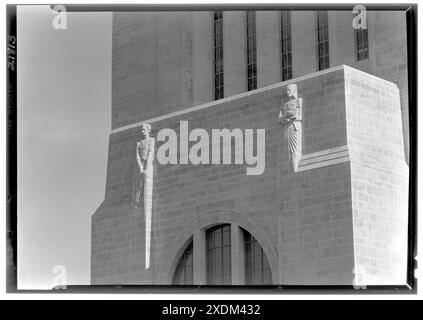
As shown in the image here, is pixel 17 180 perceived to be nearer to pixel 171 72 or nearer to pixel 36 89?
pixel 36 89

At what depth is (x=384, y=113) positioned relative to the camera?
36.8 meters

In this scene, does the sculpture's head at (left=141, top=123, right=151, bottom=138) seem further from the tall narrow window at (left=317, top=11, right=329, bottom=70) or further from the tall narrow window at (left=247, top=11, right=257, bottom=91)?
the tall narrow window at (left=317, top=11, right=329, bottom=70)

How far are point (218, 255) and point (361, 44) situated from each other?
6.07m

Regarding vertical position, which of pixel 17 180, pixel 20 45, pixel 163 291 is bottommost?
pixel 163 291

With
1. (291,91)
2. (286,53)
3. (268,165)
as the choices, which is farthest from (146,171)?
(286,53)

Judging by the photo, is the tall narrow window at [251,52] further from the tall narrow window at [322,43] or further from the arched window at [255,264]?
the arched window at [255,264]

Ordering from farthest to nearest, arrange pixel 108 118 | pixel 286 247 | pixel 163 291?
1. pixel 108 118
2. pixel 286 247
3. pixel 163 291

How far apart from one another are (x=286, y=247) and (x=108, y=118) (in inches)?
216

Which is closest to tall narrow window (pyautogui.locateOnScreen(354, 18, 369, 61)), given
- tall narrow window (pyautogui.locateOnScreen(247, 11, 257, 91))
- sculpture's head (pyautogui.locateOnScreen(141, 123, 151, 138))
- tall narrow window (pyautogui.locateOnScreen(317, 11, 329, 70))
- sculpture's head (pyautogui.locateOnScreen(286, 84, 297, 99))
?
tall narrow window (pyautogui.locateOnScreen(317, 11, 329, 70))

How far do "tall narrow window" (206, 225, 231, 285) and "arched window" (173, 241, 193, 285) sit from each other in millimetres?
509

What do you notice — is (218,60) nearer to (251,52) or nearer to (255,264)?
(251,52)

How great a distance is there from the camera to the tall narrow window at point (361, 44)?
39562 millimetres

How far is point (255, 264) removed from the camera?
3728 centimetres

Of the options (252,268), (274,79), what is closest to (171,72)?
(274,79)
